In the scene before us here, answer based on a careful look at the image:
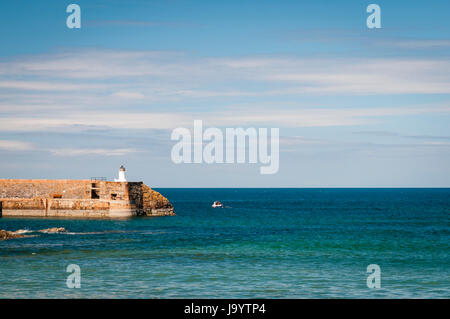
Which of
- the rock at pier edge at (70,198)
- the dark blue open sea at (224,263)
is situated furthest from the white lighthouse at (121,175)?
the dark blue open sea at (224,263)

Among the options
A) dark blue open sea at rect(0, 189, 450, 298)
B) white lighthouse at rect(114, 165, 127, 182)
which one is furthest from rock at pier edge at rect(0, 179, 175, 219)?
dark blue open sea at rect(0, 189, 450, 298)

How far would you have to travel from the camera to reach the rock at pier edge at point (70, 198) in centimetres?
7556

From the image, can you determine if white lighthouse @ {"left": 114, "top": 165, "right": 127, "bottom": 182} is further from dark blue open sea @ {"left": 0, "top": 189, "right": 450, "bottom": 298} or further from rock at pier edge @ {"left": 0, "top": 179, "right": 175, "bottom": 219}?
dark blue open sea @ {"left": 0, "top": 189, "right": 450, "bottom": 298}

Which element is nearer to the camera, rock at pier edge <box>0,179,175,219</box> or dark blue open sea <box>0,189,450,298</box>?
dark blue open sea <box>0,189,450,298</box>

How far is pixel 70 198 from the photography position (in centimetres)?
7769

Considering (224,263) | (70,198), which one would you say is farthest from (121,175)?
(224,263)

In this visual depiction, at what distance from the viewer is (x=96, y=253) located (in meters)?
40.0

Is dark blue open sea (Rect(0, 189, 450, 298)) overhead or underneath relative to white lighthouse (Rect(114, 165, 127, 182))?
underneath

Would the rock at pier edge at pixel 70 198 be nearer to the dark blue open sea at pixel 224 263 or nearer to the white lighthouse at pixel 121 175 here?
the white lighthouse at pixel 121 175

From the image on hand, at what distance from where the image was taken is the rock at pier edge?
75562 millimetres

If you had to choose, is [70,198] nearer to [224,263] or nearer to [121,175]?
[121,175]
